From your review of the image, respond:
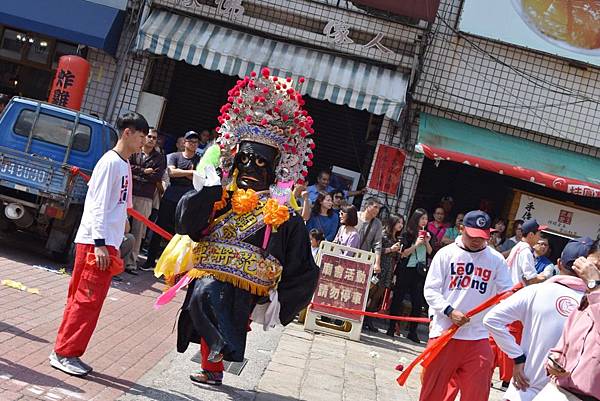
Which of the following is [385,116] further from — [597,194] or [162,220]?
[162,220]

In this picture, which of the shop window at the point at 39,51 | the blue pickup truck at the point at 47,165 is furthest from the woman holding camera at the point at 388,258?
the shop window at the point at 39,51

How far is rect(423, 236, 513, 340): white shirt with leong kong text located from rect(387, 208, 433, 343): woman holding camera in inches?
221

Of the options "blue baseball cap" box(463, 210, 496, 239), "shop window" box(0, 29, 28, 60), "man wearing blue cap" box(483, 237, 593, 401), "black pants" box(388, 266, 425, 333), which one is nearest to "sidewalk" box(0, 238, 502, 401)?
"black pants" box(388, 266, 425, 333)

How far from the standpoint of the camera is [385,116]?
51.2 feet

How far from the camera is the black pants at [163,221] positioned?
1258 centimetres

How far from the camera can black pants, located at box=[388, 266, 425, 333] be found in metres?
12.8

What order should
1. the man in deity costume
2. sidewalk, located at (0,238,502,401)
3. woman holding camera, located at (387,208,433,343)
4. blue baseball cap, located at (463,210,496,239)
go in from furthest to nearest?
woman holding camera, located at (387,208,433,343) → blue baseball cap, located at (463,210,496,239) → the man in deity costume → sidewalk, located at (0,238,502,401)

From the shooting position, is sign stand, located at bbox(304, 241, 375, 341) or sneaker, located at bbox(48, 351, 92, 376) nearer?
sneaker, located at bbox(48, 351, 92, 376)

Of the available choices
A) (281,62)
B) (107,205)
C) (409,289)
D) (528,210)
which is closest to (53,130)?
(281,62)

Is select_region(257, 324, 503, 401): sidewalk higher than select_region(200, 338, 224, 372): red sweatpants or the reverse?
the reverse

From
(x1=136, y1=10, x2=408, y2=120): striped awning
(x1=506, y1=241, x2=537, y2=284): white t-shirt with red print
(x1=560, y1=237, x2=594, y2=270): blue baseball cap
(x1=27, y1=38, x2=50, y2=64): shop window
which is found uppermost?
(x1=136, y1=10, x2=408, y2=120): striped awning

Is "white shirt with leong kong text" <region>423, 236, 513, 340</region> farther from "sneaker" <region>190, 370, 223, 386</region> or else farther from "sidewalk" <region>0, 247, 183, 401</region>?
"sidewalk" <region>0, 247, 183, 401</region>

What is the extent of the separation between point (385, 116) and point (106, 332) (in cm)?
832

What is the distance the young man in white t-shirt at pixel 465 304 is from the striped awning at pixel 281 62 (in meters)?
8.23
